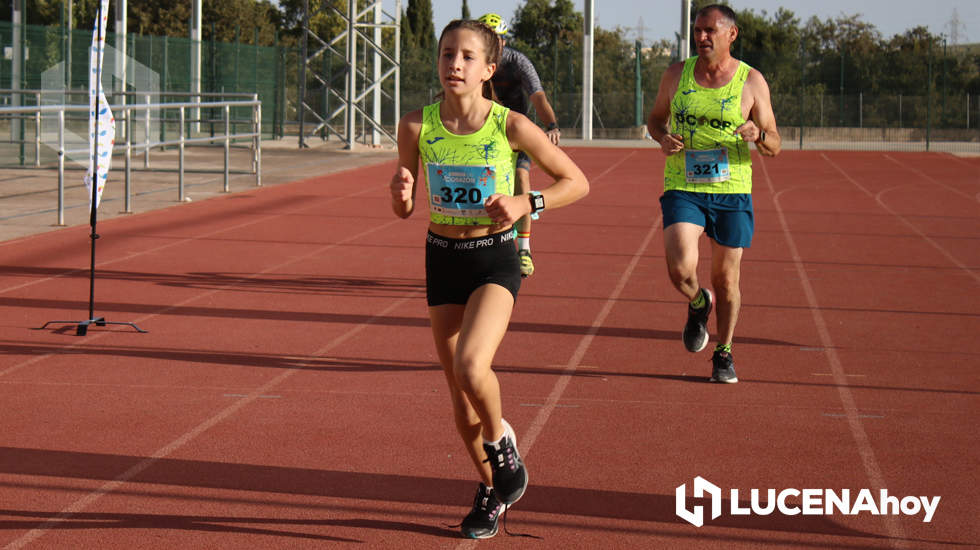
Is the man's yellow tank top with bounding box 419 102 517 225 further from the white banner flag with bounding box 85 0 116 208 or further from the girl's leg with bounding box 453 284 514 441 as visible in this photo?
the white banner flag with bounding box 85 0 116 208

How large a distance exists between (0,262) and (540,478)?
25.1ft

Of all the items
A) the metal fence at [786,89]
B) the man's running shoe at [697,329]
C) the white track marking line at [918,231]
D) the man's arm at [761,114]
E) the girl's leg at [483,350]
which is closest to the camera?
the girl's leg at [483,350]

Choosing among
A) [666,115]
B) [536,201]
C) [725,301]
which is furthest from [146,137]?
[536,201]

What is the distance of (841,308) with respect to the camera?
973cm

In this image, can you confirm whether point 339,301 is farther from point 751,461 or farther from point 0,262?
point 751,461

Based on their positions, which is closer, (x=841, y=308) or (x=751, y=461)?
(x=751, y=461)

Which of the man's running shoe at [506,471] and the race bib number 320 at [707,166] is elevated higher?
the race bib number 320 at [707,166]

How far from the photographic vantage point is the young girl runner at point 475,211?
175 inches

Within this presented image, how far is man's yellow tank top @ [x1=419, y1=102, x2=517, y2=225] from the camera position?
15.0 ft

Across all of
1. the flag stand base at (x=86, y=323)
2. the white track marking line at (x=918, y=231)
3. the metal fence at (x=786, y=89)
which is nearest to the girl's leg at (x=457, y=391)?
the flag stand base at (x=86, y=323)

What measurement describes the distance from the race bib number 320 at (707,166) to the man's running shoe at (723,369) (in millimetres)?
979

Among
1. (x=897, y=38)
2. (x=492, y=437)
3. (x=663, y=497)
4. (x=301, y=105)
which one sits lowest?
(x=663, y=497)

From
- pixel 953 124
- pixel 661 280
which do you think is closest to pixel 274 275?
pixel 661 280

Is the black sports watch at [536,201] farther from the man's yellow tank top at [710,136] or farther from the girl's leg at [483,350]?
the man's yellow tank top at [710,136]
